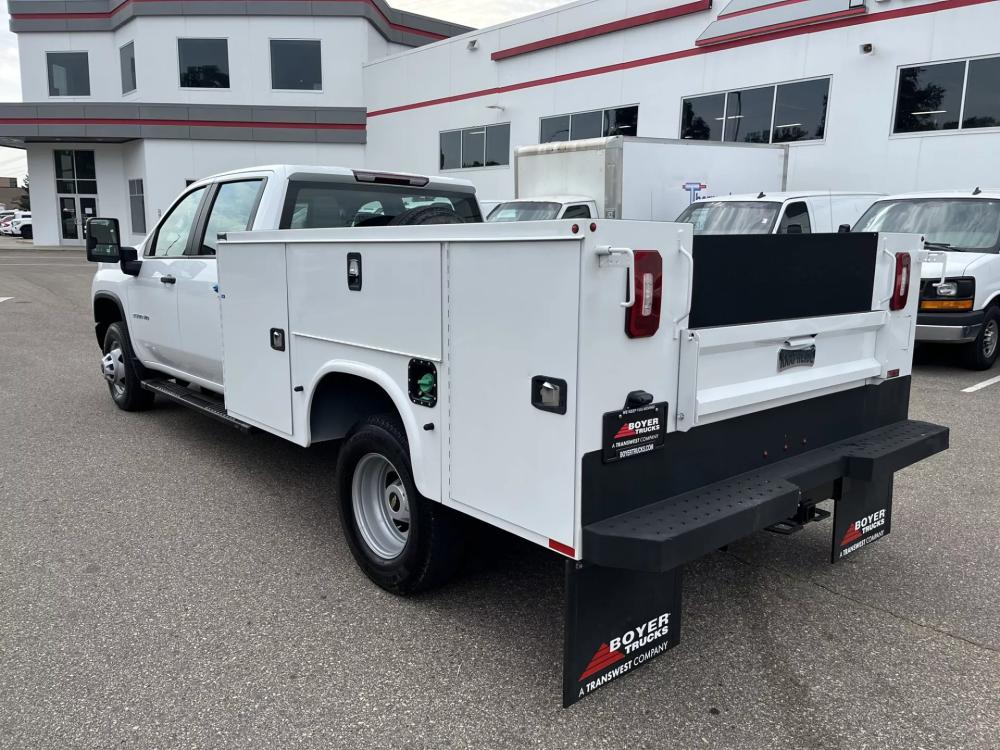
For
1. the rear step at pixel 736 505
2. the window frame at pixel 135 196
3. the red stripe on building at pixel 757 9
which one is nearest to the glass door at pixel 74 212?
the window frame at pixel 135 196

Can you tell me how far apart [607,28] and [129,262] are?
16527 mm

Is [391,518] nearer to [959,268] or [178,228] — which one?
[178,228]

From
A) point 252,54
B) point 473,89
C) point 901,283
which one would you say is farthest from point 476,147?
point 901,283

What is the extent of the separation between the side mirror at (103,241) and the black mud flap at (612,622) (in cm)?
506

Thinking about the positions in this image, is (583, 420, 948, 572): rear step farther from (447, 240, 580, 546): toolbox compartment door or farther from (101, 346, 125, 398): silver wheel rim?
(101, 346, 125, 398): silver wheel rim

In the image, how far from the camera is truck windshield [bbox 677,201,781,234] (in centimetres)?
1077

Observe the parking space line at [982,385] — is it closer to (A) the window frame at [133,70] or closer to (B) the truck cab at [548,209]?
(B) the truck cab at [548,209]

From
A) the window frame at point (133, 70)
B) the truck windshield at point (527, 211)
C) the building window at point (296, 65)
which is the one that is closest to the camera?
the truck windshield at point (527, 211)

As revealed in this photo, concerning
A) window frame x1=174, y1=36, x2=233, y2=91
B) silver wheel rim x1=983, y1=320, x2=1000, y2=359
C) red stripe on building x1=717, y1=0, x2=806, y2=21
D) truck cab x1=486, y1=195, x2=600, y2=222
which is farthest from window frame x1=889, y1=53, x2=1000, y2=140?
window frame x1=174, y1=36, x2=233, y2=91

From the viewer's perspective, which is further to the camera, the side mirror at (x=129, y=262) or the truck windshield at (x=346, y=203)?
the side mirror at (x=129, y=262)

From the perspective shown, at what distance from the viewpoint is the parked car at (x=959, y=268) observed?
29.2 ft

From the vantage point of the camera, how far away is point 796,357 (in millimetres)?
3332

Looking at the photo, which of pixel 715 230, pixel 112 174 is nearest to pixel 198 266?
pixel 715 230

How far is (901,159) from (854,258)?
1293cm
